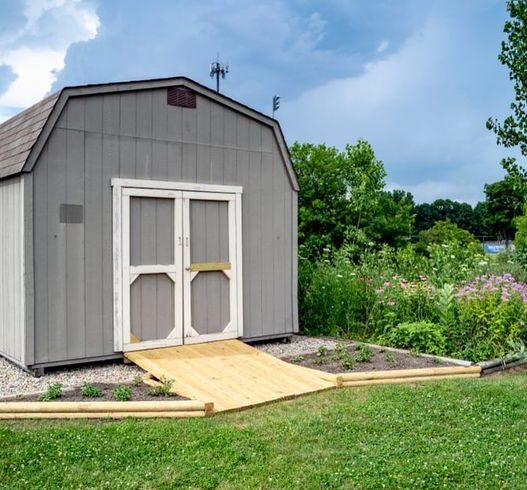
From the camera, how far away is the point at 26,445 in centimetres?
356

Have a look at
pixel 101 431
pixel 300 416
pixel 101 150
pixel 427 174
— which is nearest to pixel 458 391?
pixel 300 416

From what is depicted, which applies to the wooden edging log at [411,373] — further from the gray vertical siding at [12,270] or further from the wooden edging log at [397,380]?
the gray vertical siding at [12,270]

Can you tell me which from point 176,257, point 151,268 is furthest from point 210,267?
point 151,268

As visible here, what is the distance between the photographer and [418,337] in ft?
22.1

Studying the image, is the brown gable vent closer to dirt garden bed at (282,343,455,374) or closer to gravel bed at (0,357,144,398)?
gravel bed at (0,357,144,398)

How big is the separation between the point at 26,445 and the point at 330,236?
715 inches

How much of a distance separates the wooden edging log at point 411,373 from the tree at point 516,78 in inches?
158

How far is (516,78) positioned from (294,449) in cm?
758

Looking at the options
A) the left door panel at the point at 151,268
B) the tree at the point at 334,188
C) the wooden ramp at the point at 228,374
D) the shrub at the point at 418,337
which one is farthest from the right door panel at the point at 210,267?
the tree at the point at 334,188

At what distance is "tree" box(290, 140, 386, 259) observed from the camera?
70.4 feet

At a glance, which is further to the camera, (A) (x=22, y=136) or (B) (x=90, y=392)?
(A) (x=22, y=136)

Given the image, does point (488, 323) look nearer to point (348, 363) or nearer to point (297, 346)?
point (348, 363)

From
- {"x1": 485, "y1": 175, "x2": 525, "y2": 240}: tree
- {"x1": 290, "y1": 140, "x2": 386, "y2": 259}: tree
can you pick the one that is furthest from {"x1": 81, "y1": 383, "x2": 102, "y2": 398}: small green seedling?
{"x1": 485, "y1": 175, "x2": 525, "y2": 240}: tree

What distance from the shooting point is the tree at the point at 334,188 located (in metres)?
21.5
